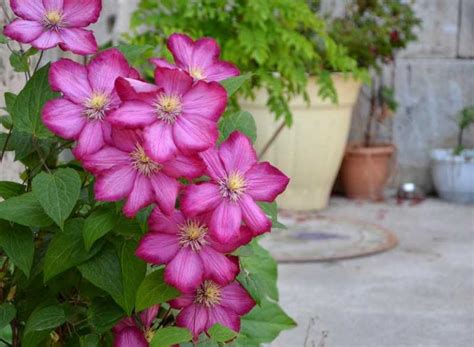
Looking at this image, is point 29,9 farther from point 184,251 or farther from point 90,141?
point 184,251

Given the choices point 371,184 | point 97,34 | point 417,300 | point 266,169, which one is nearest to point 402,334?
point 417,300

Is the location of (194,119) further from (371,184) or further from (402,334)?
(371,184)

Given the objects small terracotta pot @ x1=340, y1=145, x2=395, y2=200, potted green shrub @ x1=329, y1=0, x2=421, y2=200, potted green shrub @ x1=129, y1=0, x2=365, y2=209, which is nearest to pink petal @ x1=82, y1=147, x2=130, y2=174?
potted green shrub @ x1=129, y1=0, x2=365, y2=209

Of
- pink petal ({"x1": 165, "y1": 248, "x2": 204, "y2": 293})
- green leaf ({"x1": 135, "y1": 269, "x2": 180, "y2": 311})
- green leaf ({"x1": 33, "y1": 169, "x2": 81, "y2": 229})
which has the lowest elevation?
green leaf ({"x1": 135, "y1": 269, "x2": 180, "y2": 311})

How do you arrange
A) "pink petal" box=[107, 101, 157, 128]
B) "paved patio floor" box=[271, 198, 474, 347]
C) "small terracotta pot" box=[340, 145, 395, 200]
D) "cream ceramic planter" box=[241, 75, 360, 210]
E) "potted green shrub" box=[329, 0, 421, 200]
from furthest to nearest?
"small terracotta pot" box=[340, 145, 395, 200], "potted green shrub" box=[329, 0, 421, 200], "cream ceramic planter" box=[241, 75, 360, 210], "paved patio floor" box=[271, 198, 474, 347], "pink petal" box=[107, 101, 157, 128]

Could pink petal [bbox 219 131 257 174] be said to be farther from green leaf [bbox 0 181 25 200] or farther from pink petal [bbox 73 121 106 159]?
green leaf [bbox 0 181 25 200]

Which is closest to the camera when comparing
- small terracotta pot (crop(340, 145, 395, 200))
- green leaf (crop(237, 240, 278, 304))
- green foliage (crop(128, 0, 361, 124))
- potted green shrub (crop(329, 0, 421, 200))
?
green leaf (crop(237, 240, 278, 304))

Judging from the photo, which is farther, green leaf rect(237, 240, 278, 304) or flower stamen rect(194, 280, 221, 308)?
green leaf rect(237, 240, 278, 304)
